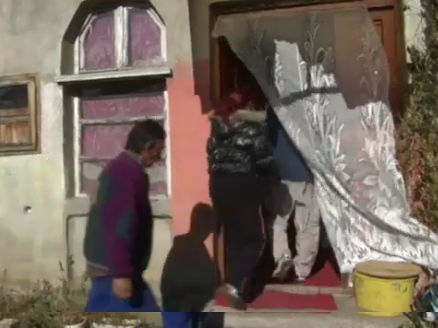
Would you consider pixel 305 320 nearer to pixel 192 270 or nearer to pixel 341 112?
pixel 192 270

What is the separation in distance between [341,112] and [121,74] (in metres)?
0.79

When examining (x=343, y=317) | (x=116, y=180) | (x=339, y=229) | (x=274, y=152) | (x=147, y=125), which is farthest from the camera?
(x=339, y=229)

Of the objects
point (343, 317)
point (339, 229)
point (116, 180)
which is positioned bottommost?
point (343, 317)

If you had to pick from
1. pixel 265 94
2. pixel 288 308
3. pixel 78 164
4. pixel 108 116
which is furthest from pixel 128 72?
pixel 288 308

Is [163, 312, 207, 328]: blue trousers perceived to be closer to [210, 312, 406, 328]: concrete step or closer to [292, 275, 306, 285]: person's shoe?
[210, 312, 406, 328]: concrete step

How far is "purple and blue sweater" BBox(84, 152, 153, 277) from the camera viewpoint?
1.78 meters

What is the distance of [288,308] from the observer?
2.10 meters

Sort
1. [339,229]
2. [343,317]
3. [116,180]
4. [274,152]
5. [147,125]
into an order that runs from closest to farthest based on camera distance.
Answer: [116,180] → [147,125] → [343,317] → [274,152] → [339,229]

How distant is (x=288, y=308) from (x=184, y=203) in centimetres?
50

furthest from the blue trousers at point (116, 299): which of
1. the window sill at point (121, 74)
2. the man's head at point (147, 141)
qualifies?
the window sill at point (121, 74)

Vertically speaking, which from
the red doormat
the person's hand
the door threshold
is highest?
the person's hand

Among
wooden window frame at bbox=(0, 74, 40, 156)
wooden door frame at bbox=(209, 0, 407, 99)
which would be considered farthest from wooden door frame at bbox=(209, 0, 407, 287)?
wooden window frame at bbox=(0, 74, 40, 156)

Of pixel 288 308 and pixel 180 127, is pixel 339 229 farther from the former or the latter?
pixel 180 127

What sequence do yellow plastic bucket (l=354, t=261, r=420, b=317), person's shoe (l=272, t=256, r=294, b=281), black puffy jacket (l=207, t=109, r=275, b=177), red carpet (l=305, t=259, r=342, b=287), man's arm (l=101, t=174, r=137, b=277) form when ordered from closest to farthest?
1. man's arm (l=101, t=174, r=137, b=277)
2. black puffy jacket (l=207, t=109, r=275, b=177)
3. yellow plastic bucket (l=354, t=261, r=420, b=317)
4. red carpet (l=305, t=259, r=342, b=287)
5. person's shoe (l=272, t=256, r=294, b=281)
